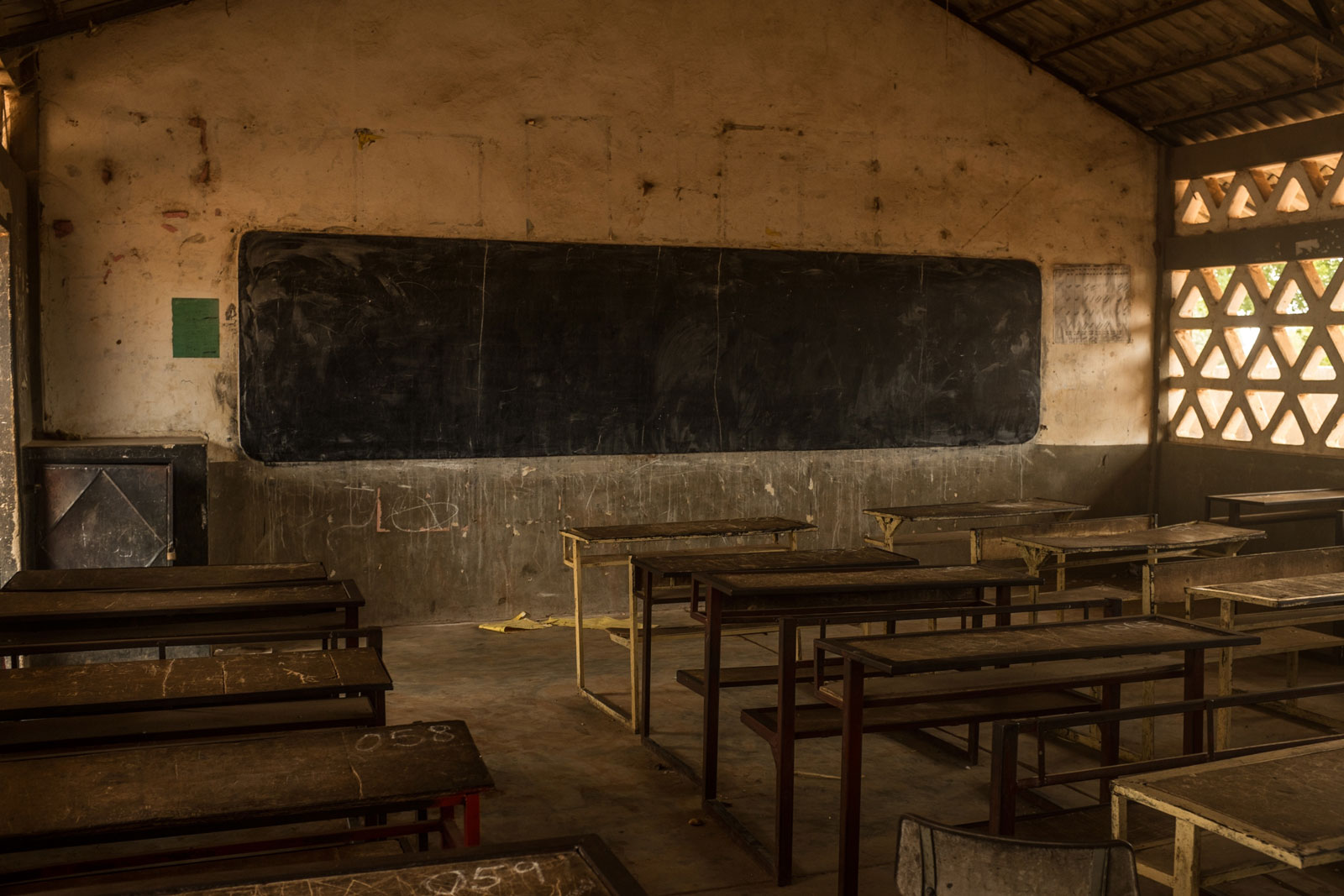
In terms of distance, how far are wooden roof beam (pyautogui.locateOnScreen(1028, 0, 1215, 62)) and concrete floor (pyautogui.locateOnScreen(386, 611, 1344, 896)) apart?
3.37m

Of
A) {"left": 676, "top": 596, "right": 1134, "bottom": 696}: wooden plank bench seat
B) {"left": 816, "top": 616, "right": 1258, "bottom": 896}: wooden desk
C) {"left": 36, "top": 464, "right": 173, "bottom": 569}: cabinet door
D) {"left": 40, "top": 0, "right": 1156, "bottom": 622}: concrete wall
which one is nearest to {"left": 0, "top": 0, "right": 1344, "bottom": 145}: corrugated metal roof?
{"left": 40, "top": 0, "right": 1156, "bottom": 622}: concrete wall

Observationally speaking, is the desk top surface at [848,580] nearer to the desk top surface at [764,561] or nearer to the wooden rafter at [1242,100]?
the desk top surface at [764,561]

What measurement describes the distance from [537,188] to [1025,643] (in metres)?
4.08

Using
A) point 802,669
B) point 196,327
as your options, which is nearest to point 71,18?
point 196,327

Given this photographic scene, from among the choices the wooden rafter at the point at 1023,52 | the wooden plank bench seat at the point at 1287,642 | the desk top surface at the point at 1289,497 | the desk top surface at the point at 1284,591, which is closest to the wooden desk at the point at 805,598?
the desk top surface at the point at 1284,591

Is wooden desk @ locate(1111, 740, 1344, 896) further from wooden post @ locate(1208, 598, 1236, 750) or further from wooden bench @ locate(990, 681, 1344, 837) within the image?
wooden post @ locate(1208, 598, 1236, 750)

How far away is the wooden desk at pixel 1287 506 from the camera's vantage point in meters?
5.59

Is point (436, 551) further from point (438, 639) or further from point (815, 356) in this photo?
point (815, 356)

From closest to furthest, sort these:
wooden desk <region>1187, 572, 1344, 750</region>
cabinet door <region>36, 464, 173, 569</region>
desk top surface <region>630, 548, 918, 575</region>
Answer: wooden desk <region>1187, 572, 1344, 750</region>
desk top surface <region>630, 548, 918, 575</region>
cabinet door <region>36, 464, 173, 569</region>

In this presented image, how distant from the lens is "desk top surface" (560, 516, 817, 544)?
452 centimetres

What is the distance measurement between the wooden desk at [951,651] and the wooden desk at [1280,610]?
0.79 meters

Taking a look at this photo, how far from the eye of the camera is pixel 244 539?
224 inches

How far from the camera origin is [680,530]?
4754 mm

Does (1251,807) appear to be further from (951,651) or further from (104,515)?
(104,515)
